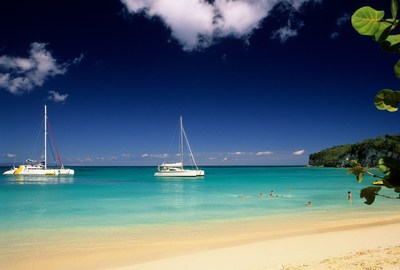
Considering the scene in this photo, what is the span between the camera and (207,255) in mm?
12367

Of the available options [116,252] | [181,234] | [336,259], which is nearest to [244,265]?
[336,259]

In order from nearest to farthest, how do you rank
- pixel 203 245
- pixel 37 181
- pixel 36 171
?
1. pixel 203 245
2. pixel 37 181
3. pixel 36 171

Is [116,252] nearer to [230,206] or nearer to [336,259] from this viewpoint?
[336,259]

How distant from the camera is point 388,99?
1635mm

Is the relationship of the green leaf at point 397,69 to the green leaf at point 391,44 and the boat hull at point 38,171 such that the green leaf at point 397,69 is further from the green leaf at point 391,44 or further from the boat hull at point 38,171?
the boat hull at point 38,171

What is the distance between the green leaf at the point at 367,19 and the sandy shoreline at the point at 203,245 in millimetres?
10085

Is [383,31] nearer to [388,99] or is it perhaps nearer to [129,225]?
[388,99]

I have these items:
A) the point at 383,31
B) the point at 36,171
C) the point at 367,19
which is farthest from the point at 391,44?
the point at 36,171

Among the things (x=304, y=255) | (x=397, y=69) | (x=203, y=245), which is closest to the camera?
(x=397, y=69)

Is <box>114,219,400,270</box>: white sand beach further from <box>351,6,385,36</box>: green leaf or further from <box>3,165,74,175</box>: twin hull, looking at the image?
<box>3,165,74,175</box>: twin hull

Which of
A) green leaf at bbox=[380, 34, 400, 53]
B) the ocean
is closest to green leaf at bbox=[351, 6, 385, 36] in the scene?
green leaf at bbox=[380, 34, 400, 53]

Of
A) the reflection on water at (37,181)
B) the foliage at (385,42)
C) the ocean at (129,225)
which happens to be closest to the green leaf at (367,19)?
the foliage at (385,42)

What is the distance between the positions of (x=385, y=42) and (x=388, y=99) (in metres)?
0.28

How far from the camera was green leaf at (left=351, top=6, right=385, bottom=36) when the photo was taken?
140 cm
